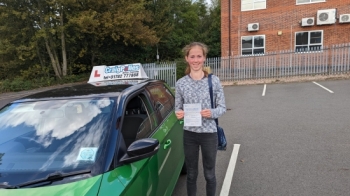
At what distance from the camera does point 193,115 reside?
2.42 m

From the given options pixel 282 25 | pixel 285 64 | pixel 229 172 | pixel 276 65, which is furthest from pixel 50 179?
pixel 282 25

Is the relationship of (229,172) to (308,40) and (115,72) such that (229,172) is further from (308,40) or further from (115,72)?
(308,40)

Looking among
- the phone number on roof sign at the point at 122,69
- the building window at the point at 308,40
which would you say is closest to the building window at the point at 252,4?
the building window at the point at 308,40

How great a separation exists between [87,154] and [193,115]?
990mm

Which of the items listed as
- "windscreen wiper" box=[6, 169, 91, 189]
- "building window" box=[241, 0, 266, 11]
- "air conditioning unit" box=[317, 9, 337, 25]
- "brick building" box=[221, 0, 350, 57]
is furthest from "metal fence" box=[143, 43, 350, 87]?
"windscreen wiper" box=[6, 169, 91, 189]

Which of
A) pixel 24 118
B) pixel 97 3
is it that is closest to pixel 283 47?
pixel 97 3

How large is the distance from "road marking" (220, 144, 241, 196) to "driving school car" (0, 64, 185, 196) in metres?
0.78

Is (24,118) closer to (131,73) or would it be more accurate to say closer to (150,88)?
(150,88)

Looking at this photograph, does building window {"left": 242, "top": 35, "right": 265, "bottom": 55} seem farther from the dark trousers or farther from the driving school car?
the dark trousers

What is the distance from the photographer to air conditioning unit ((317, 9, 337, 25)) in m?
16.9

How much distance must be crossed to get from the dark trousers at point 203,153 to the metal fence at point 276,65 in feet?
42.4

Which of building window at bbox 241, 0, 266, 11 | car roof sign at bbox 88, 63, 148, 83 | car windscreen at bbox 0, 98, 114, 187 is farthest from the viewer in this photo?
building window at bbox 241, 0, 266, 11

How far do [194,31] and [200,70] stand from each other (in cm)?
3342

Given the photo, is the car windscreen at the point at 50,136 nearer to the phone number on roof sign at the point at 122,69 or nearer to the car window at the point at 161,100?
the car window at the point at 161,100
